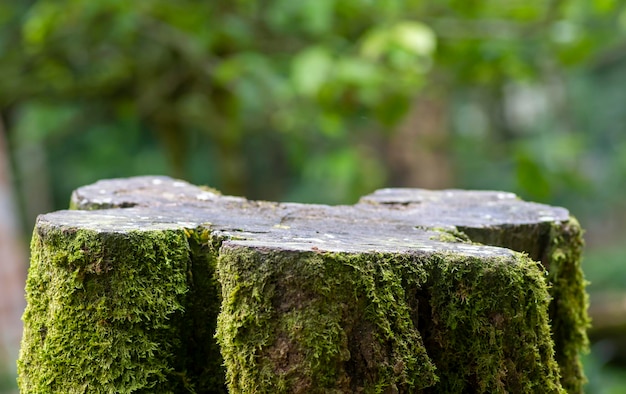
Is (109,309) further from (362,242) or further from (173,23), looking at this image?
(173,23)

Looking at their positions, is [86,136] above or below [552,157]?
above

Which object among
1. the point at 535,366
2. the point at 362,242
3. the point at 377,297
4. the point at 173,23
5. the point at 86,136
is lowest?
the point at 535,366

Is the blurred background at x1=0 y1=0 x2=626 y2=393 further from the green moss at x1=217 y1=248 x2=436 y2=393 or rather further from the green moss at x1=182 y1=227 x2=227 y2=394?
the green moss at x1=217 y1=248 x2=436 y2=393

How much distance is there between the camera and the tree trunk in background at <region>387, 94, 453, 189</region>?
21.4 feet

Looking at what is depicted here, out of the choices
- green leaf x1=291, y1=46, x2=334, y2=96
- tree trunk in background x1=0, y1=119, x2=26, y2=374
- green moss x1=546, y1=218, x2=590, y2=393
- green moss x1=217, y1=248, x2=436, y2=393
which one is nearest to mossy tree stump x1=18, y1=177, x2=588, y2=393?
green moss x1=217, y1=248, x2=436, y2=393

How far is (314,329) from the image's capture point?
1.60 meters

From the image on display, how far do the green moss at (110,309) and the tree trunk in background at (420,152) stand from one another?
470 cm

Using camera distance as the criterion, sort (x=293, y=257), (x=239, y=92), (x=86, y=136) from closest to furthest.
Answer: (x=293, y=257) → (x=239, y=92) → (x=86, y=136)

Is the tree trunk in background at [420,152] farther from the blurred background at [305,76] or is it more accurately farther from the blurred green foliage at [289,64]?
the blurred green foliage at [289,64]

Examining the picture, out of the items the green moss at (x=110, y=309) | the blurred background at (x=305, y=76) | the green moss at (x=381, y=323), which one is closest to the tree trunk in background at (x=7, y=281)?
the blurred background at (x=305, y=76)

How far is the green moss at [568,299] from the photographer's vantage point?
7.33 feet

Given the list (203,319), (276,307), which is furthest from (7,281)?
(276,307)

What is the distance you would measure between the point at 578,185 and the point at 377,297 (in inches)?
153

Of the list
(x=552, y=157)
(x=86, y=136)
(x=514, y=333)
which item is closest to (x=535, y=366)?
(x=514, y=333)
